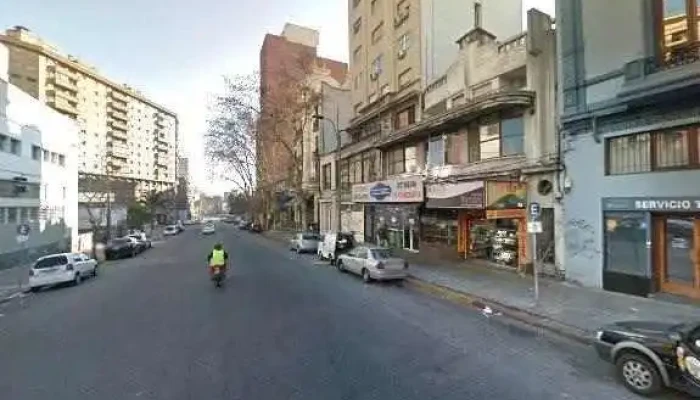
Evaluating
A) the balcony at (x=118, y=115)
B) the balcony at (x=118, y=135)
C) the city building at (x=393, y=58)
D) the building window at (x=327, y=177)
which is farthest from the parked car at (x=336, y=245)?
the balcony at (x=118, y=115)

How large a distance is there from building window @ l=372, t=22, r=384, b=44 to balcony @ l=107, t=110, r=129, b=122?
93.7 meters

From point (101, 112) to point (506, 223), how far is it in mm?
107376

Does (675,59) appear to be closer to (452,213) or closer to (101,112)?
(452,213)

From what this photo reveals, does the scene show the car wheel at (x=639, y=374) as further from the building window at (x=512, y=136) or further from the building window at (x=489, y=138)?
the building window at (x=489, y=138)

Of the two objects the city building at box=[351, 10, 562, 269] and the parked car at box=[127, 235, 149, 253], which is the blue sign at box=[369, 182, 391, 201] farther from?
the parked car at box=[127, 235, 149, 253]

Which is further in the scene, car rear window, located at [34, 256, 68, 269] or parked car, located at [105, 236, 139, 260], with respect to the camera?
parked car, located at [105, 236, 139, 260]

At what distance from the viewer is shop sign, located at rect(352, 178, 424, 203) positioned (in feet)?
72.4

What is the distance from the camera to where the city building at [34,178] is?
25.7 m

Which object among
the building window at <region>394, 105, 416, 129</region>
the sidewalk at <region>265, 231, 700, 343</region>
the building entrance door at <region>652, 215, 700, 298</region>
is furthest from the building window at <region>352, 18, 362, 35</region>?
the building entrance door at <region>652, 215, 700, 298</region>

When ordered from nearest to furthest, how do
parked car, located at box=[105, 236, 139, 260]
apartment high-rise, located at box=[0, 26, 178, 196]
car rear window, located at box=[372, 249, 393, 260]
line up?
car rear window, located at box=[372, 249, 393, 260], parked car, located at box=[105, 236, 139, 260], apartment high-rise, located at box=[0, 26, 178, 196]

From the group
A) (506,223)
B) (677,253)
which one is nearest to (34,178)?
(506,223)

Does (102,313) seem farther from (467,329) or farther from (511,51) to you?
(511,51)

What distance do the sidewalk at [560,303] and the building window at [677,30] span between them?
6118mm

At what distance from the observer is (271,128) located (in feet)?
150
